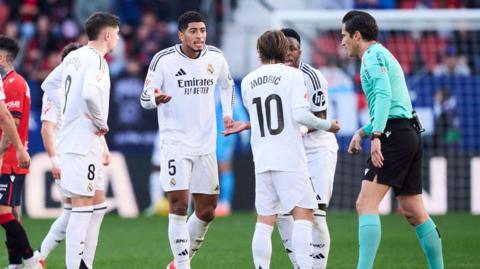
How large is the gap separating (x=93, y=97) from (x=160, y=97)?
2.24 ft

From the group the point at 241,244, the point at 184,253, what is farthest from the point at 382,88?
the point at 241,244

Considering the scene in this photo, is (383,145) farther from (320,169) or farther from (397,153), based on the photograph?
(320,169)

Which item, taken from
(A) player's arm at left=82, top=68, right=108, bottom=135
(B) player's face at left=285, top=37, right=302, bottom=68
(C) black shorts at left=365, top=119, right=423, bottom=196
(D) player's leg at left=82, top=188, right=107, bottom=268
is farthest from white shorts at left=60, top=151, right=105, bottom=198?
(C) black shorts at left=365, top=119, right=423, bottom=196

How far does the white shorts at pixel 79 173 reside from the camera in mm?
9469

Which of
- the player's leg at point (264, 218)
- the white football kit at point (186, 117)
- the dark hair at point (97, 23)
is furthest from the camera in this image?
the white football kit at point (186, 117)

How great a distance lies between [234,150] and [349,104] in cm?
242

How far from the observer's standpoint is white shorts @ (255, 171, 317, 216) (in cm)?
902

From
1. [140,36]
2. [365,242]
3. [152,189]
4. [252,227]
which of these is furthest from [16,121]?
[140,36]

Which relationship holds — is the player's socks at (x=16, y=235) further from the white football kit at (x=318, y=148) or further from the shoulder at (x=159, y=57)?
the white football kit at (x=318, y=148)

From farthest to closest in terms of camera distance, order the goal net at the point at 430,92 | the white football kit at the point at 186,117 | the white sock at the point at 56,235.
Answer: the goal net at the point at 430,92, the white sock at the point at 56,235, the white football kit at the point at 186,117

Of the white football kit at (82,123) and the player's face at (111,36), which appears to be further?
the player's face at (111,36)

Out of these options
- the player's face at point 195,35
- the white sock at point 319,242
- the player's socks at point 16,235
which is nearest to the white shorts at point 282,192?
the white sock at point 319,242

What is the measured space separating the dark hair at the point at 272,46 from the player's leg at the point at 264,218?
1.02 m

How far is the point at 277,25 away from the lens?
1720 centimetres
